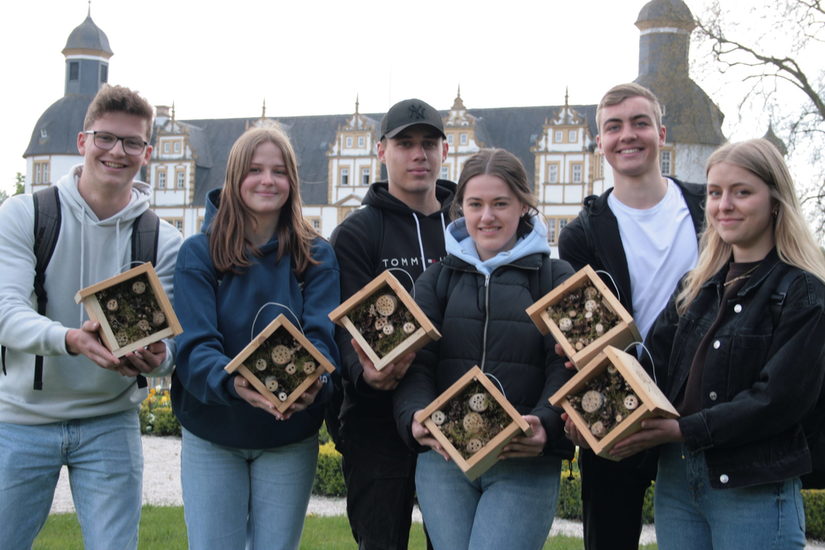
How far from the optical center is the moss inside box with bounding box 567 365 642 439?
3262 mm

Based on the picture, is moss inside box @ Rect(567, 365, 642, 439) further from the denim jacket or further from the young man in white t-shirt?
the young man in white t-shirt

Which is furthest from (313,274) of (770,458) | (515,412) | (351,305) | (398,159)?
(770,458)

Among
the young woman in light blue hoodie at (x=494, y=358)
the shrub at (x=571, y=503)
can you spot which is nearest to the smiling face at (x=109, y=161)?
the young woman in light blue hoodie at (x=494, y=358)

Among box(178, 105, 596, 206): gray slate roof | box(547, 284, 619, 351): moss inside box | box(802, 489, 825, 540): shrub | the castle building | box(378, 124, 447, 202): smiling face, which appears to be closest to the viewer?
box(547, 284, 619, 351): moss inside box

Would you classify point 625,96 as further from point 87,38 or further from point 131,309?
point 87,38

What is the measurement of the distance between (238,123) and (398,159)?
151 ft

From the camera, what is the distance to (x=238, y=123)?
1916 inches

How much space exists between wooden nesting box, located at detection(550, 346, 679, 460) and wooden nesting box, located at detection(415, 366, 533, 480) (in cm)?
19

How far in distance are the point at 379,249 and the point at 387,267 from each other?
0.10 m

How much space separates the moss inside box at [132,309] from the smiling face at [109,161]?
0.48 m

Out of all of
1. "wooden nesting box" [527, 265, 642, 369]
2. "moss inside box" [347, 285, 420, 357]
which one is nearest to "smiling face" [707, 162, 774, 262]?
"wooden nesting box" [527, 265, 642, 369]

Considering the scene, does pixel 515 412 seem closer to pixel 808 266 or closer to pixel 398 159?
pixel 808 266

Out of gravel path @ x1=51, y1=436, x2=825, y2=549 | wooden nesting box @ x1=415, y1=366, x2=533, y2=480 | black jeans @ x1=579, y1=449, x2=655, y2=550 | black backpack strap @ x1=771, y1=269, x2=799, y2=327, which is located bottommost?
gravel path @ x1=51, y1=436, x2=825, y2=549

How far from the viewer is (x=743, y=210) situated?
3.34m
